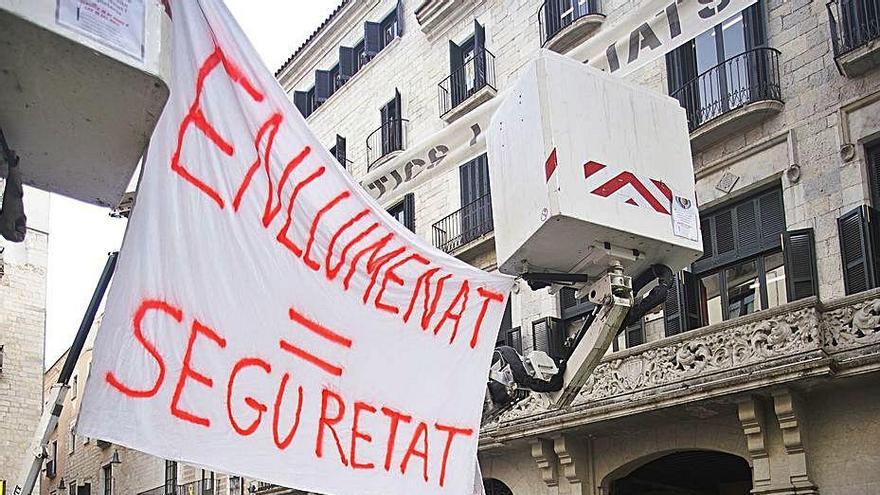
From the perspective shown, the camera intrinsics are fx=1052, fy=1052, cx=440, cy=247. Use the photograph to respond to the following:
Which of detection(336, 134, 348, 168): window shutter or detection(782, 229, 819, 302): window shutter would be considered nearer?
detection(782, 229, 819, 302): window shutter

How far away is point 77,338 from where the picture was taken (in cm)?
359

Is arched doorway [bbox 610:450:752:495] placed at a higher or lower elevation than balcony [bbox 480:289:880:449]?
lower

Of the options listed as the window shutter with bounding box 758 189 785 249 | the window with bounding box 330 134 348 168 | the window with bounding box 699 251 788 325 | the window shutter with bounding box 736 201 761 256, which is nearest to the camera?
the window with bounding box 699 251 788 325

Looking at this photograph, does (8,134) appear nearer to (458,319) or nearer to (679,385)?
(458,319)

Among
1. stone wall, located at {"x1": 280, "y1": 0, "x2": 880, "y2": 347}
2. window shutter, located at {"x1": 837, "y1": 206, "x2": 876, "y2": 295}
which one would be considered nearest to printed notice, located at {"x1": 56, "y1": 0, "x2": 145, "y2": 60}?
stone wall, located at {"x1": 280, "y1": 0, "x2": 880, "y2": 347}

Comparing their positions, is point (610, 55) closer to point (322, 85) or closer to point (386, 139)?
point (386, 139)

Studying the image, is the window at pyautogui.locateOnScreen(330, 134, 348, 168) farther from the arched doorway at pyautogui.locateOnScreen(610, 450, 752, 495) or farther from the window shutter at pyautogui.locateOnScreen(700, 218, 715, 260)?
the window shutter at pyautogui.locateOnScreen(700, 218, 715, 260)

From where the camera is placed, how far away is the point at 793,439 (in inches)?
568

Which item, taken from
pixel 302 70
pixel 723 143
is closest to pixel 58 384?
pixel 723 143

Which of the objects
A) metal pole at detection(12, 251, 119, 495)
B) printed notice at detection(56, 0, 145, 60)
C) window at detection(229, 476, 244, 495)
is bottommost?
metal pole at detection(12, 251, 119, 495)

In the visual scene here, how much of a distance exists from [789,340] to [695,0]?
9.20 m

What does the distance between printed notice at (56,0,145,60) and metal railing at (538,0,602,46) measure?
1661 cm

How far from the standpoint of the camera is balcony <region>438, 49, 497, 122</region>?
21.6 metres

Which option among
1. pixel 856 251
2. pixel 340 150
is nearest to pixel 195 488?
pixel 340 150
